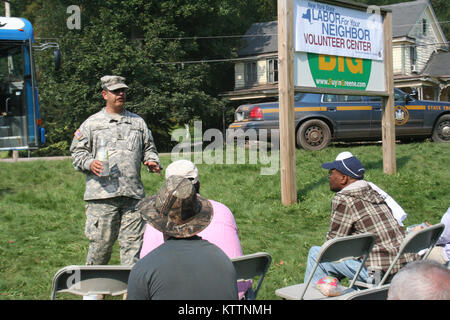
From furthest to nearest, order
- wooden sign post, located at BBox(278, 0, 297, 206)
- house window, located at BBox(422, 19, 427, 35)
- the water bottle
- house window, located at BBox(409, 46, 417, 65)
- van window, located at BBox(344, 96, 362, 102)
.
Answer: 1. house window, located at BBox(422, 19, 427, 35)
2. house window, located at BBox(409, 46, 417, 65)
3. van window, located at BBox(344, 96, 362, 102)
4. wooden sign post, located at BBox(278, 0, 297, 206)
5. the water bottle

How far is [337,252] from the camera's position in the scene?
3461mm

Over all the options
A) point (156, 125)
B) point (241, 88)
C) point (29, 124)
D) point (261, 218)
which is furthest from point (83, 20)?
point (261, 218)

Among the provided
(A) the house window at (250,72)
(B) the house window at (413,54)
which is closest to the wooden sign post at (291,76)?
(A) the house window at (250,72)

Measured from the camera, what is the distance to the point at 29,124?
12.6 metres

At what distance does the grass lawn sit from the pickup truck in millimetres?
675

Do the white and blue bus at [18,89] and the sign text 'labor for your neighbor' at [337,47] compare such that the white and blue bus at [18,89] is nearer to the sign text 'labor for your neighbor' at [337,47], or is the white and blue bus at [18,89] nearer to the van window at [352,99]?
the sign text 'labor for your neighbor' at [337,47]

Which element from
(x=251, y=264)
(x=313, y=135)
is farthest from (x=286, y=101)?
(x=251, y=264)

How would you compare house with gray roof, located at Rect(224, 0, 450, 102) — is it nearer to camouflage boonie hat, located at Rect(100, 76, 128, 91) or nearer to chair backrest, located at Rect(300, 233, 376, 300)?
camouflage boonie hat, located at Rect(100, 76, 128, 91)

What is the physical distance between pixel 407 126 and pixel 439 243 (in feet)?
30.6

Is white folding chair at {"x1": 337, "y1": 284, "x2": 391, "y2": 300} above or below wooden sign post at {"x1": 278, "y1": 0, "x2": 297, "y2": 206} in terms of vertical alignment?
below

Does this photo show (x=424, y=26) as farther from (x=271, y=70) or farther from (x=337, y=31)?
(x=337, y=31)

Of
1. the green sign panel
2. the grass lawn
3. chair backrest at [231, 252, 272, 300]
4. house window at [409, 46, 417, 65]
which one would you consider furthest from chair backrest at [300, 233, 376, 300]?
house window at [409, 46, 417, 65]

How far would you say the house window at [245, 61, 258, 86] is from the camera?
36.2 meters
